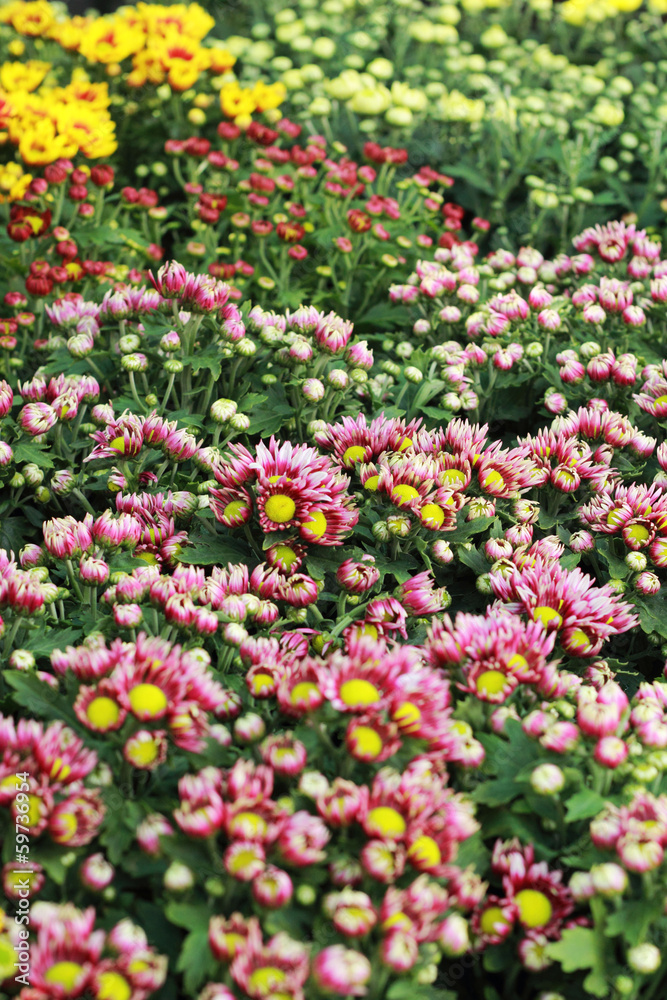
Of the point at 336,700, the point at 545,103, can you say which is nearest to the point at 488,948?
the point at 336,700

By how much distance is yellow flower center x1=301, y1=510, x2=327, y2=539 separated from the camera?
6.82ft

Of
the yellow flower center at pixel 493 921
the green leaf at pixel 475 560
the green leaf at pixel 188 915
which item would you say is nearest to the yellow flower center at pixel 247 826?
the green leaf at pixel 188 915

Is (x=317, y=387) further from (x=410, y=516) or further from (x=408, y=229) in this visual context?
(x=408, y=229)

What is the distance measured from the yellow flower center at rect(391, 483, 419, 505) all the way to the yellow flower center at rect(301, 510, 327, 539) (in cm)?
18

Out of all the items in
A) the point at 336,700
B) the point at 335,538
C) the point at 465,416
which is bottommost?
the point at 465,416

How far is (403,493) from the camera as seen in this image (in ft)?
7.11

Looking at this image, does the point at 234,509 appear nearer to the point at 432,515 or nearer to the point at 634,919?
the point at 432,515

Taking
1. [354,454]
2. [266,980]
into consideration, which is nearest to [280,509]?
[354,454]

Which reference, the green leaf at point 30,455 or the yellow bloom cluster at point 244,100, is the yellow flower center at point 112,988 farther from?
the yellow bloom cluster at point 244,100

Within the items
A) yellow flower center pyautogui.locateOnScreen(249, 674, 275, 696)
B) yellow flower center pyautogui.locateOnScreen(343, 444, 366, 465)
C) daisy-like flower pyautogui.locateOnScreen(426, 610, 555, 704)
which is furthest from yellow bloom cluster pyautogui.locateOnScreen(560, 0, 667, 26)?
yellow flower center pyautogui.locateOnScreen(249, 674, 275, 696)

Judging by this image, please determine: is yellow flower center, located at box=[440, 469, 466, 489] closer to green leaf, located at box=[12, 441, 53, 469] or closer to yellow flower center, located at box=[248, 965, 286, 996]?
green leaf, located at box=[12, 441, 53, 469]

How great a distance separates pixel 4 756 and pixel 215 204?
2733mm

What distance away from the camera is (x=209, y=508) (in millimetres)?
2367

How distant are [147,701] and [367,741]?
0.38m
